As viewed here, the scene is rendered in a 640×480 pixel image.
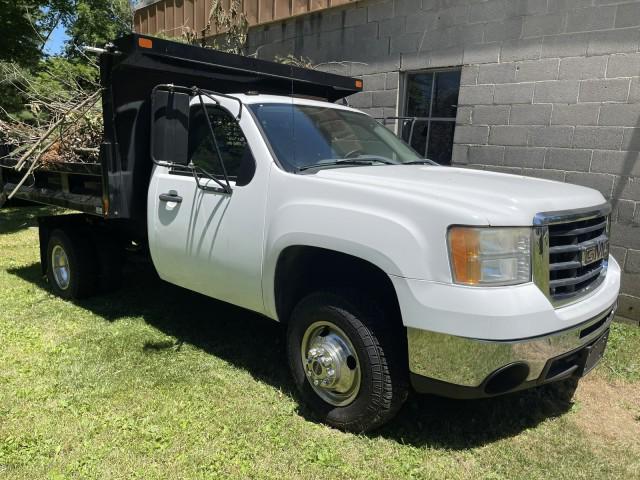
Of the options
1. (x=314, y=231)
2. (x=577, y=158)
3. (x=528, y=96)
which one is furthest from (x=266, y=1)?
(x=314, y=231)

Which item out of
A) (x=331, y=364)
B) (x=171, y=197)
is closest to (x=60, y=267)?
(x=171, y=197)

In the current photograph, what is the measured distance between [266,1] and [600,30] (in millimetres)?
5066

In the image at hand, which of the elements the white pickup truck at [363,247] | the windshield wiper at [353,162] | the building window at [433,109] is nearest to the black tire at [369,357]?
the white pickup truck at [363,247]

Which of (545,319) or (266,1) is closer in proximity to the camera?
(545,319)

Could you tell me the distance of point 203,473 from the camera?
287 cm

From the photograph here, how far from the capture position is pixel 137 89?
425 centimetres

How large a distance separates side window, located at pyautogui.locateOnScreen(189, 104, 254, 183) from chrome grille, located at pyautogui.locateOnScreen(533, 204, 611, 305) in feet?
6.20

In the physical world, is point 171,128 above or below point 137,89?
below

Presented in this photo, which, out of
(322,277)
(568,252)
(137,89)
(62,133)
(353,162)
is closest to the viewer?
(568,252)

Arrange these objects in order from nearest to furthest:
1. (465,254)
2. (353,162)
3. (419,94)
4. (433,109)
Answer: (465,254)
(353,162)
(433,109)
(419,94)

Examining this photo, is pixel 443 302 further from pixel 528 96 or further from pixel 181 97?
pixel 528 96

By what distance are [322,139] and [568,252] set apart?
181cm

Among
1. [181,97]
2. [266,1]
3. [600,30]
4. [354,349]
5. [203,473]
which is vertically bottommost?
[203,473]

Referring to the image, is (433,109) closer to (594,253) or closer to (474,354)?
(594,253)
